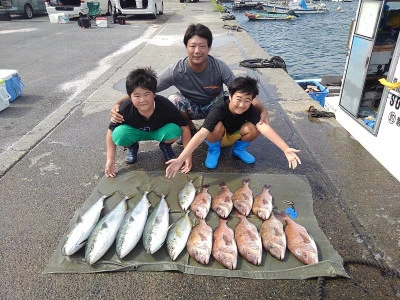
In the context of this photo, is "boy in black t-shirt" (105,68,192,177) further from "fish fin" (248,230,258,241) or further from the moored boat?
the moored boat

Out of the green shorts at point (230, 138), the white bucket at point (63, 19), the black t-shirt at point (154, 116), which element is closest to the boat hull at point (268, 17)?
the white bucket at point (63, 19)

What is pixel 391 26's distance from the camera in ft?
13.3

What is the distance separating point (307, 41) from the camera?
79.2ft

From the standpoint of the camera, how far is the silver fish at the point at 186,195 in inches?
120

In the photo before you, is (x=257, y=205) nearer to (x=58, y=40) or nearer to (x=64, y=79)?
(x=64, y=79)

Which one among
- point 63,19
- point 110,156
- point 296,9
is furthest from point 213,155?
point 296,9

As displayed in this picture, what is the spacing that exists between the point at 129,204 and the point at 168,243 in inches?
30.7

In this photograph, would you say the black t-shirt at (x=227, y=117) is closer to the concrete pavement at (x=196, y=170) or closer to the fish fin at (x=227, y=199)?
the concrete pavement at (x=196, y=170)

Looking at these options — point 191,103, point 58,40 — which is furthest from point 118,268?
point 58,40

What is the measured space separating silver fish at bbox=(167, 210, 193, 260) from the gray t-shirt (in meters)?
1.78

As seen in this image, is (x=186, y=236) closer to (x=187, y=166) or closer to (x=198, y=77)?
(x=187, y=166)

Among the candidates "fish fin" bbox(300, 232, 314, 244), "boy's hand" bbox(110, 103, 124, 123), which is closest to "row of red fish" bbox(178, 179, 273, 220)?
"fish fin" bbox(300, 232, 314, 244)

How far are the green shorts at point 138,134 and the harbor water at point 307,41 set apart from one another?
12.8 meters

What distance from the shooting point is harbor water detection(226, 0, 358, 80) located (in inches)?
671
